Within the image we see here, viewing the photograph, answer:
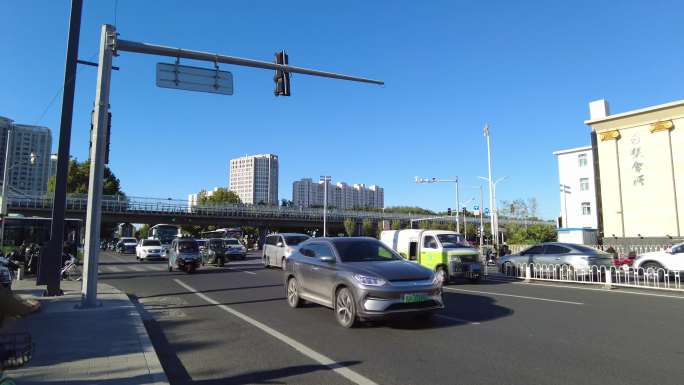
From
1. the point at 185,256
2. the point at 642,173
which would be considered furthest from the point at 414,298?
the point at 642,173

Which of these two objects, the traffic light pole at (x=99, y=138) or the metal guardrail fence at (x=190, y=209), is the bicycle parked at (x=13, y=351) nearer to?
the traffic light pole at (x=99, y=138)

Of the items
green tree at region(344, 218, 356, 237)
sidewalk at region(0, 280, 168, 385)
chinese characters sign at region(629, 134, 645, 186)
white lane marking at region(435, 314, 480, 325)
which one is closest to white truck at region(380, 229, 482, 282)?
white lane marking at region(435, 314, 480, 325)

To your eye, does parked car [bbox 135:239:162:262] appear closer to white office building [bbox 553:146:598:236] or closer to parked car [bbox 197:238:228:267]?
parked car [bbox 197:238:228:267]

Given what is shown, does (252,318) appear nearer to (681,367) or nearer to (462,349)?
(462,349)

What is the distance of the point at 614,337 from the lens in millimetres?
7320

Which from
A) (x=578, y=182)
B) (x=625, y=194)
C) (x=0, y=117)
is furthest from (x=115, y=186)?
(x=625, y=194)

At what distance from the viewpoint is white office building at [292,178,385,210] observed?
411 ft

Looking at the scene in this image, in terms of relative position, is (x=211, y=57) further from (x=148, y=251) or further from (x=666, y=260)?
(x=148, y=251)

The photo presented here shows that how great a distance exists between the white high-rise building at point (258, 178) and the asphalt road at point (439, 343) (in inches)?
4474

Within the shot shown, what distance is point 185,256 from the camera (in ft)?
72.6

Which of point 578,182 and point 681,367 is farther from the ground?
point 578,182

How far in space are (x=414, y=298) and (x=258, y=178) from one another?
119517 mm

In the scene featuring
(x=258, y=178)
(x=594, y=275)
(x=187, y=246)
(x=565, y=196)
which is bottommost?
(x=594, y=275)

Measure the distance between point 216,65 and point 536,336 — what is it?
31.9ft
